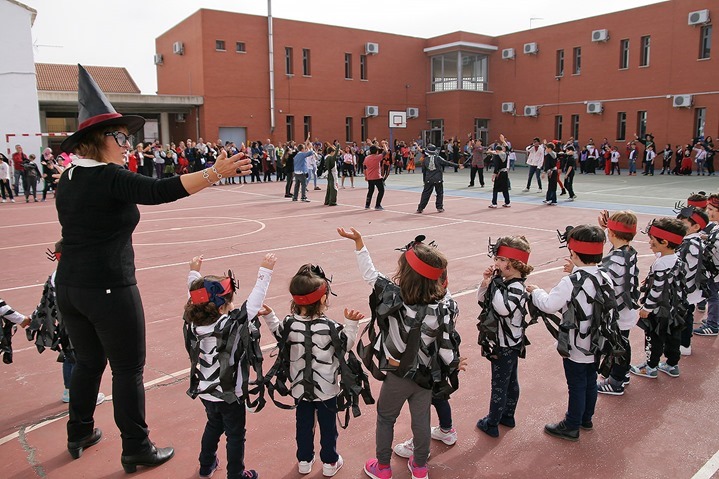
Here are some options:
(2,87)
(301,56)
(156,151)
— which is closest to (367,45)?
(301,56)

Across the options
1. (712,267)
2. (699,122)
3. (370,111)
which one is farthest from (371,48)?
(712,267)

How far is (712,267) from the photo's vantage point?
589 centimetres

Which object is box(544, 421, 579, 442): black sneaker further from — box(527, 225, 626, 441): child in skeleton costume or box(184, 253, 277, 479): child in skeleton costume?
box(184, 253, 277, 479): child in skeleton costume

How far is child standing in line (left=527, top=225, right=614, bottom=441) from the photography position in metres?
3.91

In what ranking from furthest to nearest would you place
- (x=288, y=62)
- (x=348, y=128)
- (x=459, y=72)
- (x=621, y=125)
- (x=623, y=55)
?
(x=459, y=72) → (x=348, y=128) → (x=288, y=62) → (x=621, y=125) → (x=623, y=55)

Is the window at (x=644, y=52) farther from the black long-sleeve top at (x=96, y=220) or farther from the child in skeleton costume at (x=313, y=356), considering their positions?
the black long-sleeve top at (x=96, y=220)

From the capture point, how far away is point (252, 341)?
356 centimetres

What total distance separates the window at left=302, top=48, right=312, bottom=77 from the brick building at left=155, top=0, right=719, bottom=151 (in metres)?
0.09

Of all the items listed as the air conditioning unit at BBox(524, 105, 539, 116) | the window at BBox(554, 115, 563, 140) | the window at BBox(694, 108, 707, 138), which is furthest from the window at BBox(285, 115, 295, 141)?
the window at BBox(694, 108, 707, 138)

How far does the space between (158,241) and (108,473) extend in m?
9.08

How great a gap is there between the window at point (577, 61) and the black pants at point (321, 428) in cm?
3746

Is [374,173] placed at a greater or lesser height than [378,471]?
greater

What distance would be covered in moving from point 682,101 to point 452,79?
1582cm

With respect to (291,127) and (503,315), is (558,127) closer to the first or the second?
(291,127)
